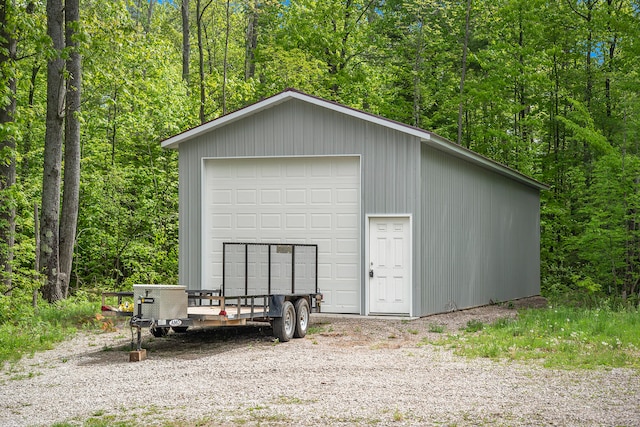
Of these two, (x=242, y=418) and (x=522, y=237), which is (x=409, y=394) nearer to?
(x=242, y=418)

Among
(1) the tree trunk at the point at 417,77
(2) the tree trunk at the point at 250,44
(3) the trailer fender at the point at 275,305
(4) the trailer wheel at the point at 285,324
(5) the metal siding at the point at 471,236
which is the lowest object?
(4) the trailer wheel at the point at 285,324

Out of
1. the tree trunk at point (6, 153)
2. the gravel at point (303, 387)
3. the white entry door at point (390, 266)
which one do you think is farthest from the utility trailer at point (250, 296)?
the tree trunk at point (6, 153)

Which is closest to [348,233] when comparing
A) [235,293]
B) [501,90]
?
[235,293]

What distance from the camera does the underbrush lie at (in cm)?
1239

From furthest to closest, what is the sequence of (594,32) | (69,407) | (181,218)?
(594,32)
(181,218)
(69,407)

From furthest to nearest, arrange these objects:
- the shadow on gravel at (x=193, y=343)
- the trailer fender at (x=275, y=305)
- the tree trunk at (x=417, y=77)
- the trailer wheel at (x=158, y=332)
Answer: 1. the tree trunk at (x=417, y=77)
2. the trailer wheel at (x=158, y=332)
3. the trailer fender at (x=275, y=305)
4. the shadow on gravel at (x=193, y=343)

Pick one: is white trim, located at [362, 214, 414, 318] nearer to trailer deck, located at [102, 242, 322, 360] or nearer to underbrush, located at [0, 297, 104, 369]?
trailer deck, located at [102, 242, 322, 360]

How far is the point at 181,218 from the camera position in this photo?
57.9 feet

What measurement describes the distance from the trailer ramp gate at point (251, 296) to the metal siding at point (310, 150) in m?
2.15

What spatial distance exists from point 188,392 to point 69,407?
1.29 metres

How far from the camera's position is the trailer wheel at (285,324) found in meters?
12.7

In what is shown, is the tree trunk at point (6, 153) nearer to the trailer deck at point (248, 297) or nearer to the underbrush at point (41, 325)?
the underbrush at point (41, 325)

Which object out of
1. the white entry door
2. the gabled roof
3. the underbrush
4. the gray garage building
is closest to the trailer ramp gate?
the gray garage building

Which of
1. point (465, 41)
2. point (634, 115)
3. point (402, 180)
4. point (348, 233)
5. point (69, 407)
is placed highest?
point (465, 41)
